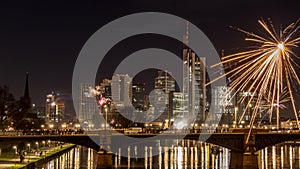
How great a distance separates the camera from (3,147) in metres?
84.4

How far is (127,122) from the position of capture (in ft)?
518

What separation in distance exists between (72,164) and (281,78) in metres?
43.6

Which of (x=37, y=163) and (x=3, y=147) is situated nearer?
(x=37, y=163)

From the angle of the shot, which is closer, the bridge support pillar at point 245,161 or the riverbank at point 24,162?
the riverbank at point 24,162

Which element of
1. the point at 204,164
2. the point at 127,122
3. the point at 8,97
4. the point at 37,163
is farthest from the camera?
the point at 127,122

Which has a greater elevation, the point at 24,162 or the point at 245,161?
the point at 245,161

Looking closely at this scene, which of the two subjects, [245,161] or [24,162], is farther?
[24,162]

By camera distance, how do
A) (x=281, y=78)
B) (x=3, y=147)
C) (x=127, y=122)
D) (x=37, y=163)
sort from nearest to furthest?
(x=281, y=78)
(x=37, y=163)
(x=3, y=147)
(x=127, y=122)

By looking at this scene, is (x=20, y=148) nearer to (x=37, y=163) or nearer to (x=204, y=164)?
(x=37, y=163)

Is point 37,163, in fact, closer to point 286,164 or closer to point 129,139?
point 129,139

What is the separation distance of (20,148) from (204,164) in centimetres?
3252

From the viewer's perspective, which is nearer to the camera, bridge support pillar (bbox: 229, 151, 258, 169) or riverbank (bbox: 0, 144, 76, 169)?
riverbank (bbox: 0, 144, 76, 169)

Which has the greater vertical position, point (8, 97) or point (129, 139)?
point (8, 97)

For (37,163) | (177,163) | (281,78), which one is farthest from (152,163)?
(281,78)
